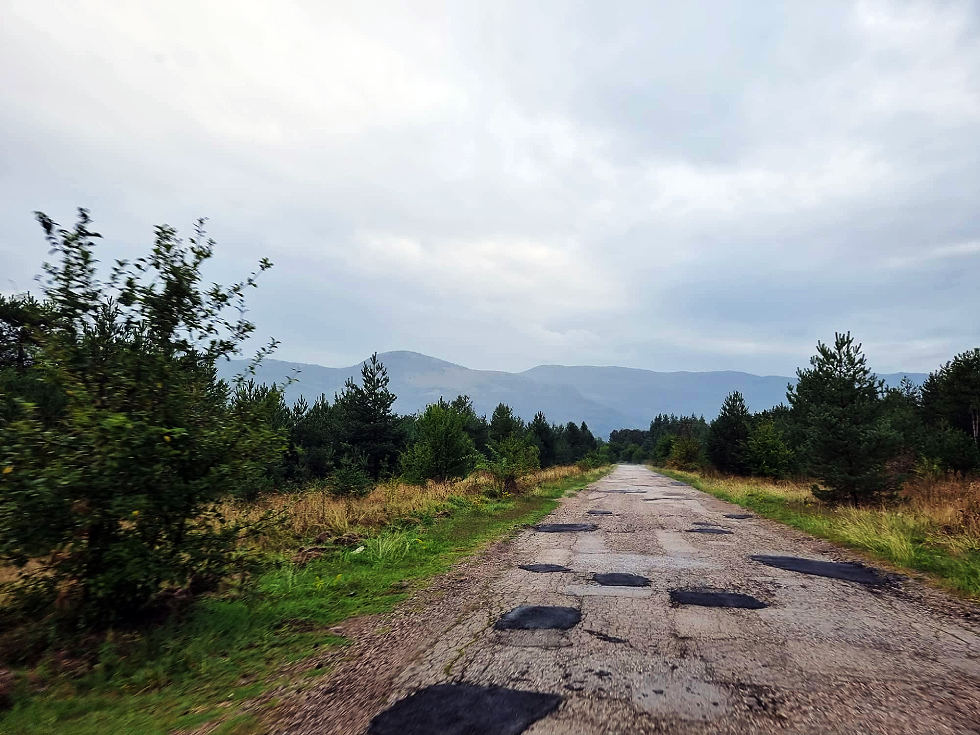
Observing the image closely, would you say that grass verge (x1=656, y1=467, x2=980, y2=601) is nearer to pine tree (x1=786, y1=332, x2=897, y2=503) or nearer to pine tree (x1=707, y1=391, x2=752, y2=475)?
pine tree (x1=786, y1=332, x2=897, y2=503)

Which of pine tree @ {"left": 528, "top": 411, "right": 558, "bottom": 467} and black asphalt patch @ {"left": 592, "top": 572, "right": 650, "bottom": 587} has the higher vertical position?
pine tree @ {"left": 528, "top": 411, "right": 558, "bottom": 467}

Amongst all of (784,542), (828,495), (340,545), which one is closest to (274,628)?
(340,545)

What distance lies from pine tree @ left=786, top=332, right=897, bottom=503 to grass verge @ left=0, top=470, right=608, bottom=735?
14017 mm

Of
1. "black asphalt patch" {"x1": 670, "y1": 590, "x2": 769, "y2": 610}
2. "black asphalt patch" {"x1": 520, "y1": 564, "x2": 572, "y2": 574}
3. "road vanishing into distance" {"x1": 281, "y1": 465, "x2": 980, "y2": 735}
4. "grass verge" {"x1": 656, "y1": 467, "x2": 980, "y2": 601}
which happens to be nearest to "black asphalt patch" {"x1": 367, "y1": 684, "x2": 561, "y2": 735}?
"road vanishing into distance" {"x1": 281, "y1": 465, "x2": 980, "y2": 735}

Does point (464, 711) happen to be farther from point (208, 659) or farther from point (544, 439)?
point (544, 439)

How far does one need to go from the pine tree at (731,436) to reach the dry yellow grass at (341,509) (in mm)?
27308

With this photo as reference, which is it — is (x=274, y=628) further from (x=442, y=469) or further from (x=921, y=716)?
(x=442, y=469)

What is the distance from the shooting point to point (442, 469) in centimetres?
2316

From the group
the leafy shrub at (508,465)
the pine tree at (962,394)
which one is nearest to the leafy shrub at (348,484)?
the leafy shrub at (508,465)

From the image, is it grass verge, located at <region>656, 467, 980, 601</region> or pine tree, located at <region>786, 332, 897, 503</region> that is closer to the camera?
grass verge, located at <region>656, 467, 980, 601</region>

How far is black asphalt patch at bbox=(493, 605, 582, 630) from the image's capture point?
17.5 feet

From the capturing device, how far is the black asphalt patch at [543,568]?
26.3ft

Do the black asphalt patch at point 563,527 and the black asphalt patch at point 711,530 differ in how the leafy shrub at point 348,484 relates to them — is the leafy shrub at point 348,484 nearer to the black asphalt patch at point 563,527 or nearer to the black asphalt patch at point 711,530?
the black asphalt patch at point 563,527

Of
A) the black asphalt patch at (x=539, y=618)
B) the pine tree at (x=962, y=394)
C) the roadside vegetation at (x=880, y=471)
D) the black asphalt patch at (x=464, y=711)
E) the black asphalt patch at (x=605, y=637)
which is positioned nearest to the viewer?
the black asphalt patch at (x=464, y=711)
